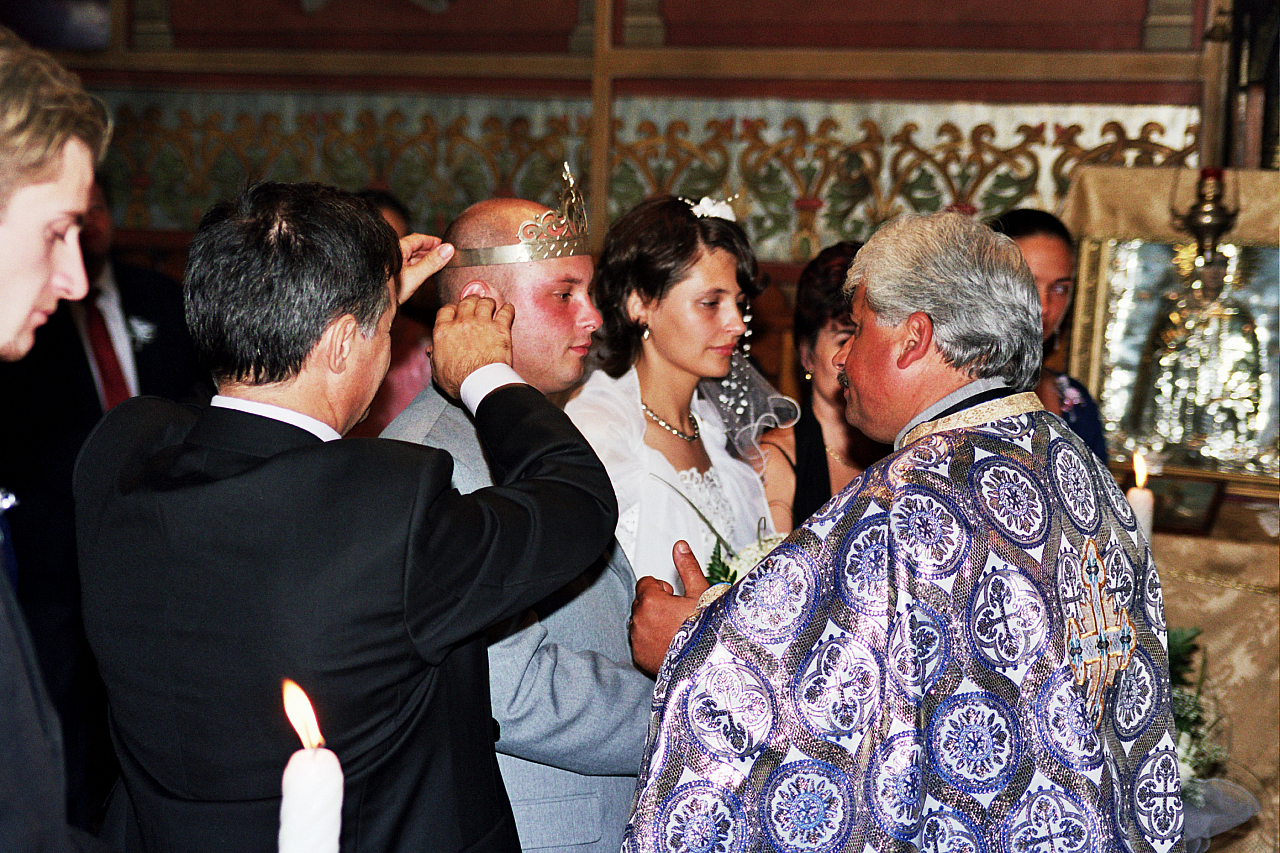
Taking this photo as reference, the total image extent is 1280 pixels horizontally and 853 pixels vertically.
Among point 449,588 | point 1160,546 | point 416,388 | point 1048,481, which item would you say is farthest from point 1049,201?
point 449,588

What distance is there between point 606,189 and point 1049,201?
2.00 meters

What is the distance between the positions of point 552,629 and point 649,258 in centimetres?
120

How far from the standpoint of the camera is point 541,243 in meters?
2.35

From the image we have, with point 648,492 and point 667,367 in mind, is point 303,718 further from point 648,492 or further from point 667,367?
point 667,367

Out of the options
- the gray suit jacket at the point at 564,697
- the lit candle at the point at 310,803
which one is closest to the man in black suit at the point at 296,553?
the gray suit jacket at the point at 564,697

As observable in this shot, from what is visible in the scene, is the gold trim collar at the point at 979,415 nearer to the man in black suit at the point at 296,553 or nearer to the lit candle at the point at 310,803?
the man in black suit at the point at 296,553

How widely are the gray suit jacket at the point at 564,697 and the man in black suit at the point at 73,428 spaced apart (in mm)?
1427

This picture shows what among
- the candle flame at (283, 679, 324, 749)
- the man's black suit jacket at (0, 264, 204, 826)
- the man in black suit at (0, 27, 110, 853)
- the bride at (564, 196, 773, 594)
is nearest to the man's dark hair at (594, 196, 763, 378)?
the bride at (564, 196, 773, 594)

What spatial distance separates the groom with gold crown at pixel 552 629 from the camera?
1.88m

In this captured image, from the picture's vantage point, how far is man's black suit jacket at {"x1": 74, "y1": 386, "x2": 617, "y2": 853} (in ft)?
4.66

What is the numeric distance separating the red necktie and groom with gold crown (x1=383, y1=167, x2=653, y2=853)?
1.77 m

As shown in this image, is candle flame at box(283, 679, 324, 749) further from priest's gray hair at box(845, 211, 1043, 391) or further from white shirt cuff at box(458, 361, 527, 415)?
priest's gray hair at box(845, 211, 1043, 391)

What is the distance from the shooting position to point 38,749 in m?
1.07

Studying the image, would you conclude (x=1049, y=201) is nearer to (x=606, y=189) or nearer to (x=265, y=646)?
(x=606, y=189)
